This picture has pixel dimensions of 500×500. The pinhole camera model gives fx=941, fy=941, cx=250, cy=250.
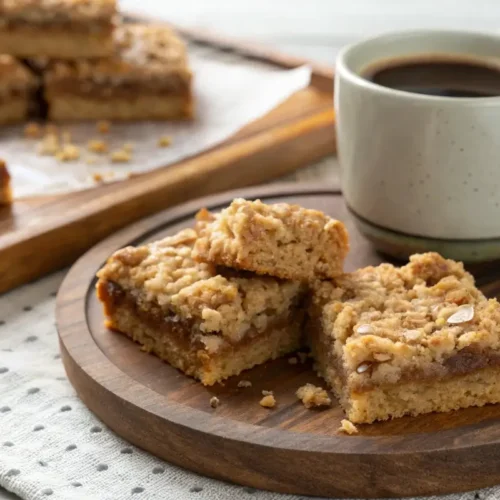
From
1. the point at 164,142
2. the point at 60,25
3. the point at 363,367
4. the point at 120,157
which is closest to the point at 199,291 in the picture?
the point at 363,367

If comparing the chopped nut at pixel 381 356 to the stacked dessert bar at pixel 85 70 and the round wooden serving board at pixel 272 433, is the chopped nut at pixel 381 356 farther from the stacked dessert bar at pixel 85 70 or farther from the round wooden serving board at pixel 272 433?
the stacked dessert bar at pixel 85 70

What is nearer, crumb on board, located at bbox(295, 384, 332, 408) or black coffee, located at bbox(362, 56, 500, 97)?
crumb on board, located at bbox(295, 384, 332, 408)

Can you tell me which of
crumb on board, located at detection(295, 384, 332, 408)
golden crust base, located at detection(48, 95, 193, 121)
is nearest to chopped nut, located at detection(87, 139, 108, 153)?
golden crust base, located at detection(48, 95, 193, 121)

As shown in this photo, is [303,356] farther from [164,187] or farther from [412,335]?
[164,187]

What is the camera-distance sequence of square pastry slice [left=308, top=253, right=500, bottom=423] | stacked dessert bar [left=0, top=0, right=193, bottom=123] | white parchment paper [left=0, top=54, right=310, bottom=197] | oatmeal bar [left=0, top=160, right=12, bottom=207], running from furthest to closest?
stacked dessert bar [left=0, top=0, right=193, bottom=123]
white parchment paper [left=0, top=54, right=310, bottom=197]
oatmeal bar [left=0, top=160, right=12, bottom=207]
square pastry slice [left=308, top=253, right=500, bottom=423]

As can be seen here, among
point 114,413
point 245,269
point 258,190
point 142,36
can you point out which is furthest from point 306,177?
point 114,413

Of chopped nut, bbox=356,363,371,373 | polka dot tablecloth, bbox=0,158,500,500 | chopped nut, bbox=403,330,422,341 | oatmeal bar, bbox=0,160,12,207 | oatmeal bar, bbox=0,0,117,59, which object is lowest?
polka dot tablecloth, bbox=0,158,500,500

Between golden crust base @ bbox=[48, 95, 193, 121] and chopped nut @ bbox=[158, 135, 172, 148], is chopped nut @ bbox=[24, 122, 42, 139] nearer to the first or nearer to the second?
golden crust base @ bbox=[48, 95, 193, 121]
